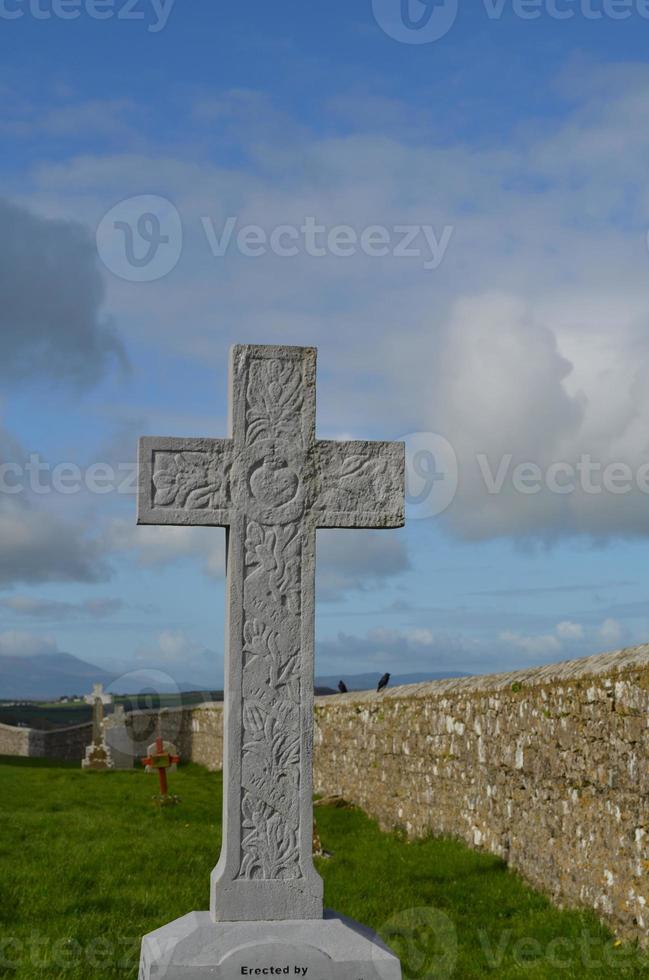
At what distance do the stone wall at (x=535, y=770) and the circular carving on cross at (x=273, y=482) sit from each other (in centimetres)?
344

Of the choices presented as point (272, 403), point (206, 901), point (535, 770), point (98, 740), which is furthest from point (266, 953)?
point (98, 740)

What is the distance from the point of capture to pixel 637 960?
23.9 feet

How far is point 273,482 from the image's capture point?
573 cm

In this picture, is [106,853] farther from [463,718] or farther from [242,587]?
[242,587]

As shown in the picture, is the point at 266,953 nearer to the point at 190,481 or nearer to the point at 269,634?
the point at 269,634

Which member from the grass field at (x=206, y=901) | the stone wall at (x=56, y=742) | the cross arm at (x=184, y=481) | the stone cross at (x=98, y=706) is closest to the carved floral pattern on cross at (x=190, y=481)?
the cross arm at (x=184, y=481)

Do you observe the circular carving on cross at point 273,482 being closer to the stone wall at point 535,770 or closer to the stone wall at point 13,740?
the stone wall at point 535,770

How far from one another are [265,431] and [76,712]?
76240 mm

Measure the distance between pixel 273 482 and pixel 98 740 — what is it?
66.8 ft

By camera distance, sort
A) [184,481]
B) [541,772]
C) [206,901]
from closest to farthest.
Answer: [184,481] < [206,901] < [541,772]

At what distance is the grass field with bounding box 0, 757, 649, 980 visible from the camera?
23.7 ft

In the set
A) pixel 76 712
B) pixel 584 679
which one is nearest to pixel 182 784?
pixel 584 679

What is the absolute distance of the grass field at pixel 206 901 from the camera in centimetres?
723

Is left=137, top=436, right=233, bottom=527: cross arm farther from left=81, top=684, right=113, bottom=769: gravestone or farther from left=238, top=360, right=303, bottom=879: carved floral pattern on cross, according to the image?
left=81, top=684, right=113, bottom=769: gravestone
